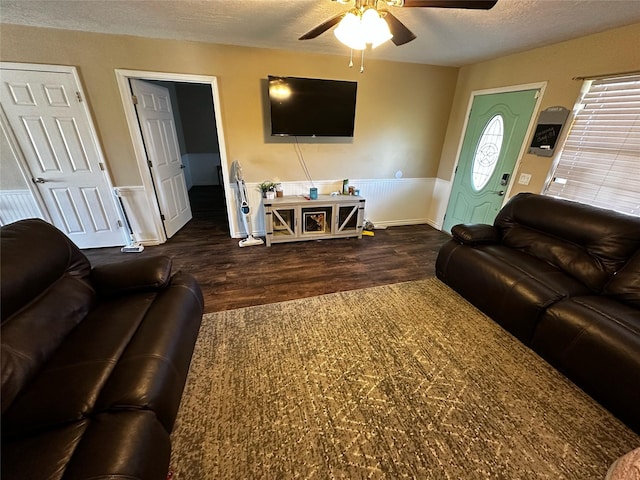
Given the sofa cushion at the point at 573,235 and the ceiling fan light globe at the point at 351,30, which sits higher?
the ceiling fan light globe at the point at 351,30

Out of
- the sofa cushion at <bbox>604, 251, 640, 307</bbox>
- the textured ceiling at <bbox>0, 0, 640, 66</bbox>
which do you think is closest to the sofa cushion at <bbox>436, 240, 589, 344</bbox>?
the sofa cushion at <bbox>604, 251, 640, 307</bbox>

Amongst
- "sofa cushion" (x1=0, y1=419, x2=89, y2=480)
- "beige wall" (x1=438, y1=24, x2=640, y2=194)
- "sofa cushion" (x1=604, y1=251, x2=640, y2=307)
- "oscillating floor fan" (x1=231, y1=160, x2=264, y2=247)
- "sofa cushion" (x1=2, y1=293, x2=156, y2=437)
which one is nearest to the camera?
"sofa cushion" (x1=0, y1=419, x2=89, y2=480)

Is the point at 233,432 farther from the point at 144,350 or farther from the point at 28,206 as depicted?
the point at 28,206

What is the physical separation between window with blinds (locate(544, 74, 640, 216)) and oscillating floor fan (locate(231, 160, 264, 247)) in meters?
3.54

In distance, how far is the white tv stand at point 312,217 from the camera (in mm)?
3395

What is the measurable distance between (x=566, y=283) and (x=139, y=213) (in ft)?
14.7

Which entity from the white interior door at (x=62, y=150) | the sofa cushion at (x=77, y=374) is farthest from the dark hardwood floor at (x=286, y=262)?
the sofa cushion at (x=77, y=374)

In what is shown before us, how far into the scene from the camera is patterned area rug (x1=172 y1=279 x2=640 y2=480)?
1243 millimetres

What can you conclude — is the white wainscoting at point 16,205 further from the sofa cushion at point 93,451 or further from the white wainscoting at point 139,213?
the sofa cushion at point 93,451

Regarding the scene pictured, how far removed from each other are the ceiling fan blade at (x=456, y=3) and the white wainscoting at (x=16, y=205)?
4175 millimetres

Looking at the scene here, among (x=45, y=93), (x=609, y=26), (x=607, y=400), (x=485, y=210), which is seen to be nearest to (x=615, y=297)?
(x=607, y=400)

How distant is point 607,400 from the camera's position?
1462 mm

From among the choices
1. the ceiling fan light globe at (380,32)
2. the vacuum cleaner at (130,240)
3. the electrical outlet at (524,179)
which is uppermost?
the ceiling fan light globe at (380,32)

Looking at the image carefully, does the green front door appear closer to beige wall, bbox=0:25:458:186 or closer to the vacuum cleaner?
beige wall, bbox=0:25:458:186
